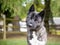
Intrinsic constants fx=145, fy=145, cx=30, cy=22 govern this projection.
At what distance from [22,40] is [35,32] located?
24 cm

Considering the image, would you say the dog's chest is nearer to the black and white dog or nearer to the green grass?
the black and white dog

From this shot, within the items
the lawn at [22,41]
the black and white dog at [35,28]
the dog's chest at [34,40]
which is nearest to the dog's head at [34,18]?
the black and white dog at [35,28]

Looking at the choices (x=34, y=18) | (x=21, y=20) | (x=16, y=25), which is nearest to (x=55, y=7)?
Result: (x=34, y=18)

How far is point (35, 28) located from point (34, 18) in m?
0.15

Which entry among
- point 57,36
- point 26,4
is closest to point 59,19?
point 57,36

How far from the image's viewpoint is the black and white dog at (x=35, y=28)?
2195 mm

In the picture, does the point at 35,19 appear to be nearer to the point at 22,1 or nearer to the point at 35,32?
the point at 35,32

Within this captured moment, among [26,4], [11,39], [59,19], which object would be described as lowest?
[11,39]

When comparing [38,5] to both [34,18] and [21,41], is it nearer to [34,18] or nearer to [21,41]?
[34,18]

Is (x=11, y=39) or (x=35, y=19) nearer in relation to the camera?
(x=35, y=19)

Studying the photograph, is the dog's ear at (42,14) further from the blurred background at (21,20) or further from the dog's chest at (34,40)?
the dog's chest at (34,40)

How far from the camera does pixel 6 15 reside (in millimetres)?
2318

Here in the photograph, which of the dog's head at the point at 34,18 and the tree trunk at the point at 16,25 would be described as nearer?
the dog's head at the point at 34,18

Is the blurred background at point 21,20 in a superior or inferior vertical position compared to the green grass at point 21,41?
superior
